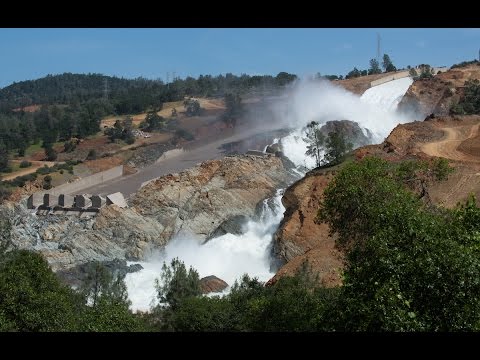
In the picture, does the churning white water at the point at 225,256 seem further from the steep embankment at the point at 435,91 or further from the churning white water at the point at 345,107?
the steep embankment at the point at 435,91

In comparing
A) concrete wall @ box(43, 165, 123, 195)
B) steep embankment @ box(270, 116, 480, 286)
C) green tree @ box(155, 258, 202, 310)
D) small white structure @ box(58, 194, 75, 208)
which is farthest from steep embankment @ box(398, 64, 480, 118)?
green tree @ box(155, 258, 202, 310)

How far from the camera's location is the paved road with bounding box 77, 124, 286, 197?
131 ft

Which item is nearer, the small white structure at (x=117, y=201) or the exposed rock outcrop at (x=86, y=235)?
the exposed rock outcrop at (x=86, y=235)

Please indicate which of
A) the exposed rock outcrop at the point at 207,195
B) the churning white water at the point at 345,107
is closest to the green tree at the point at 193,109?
the churning white water at the point at 345,107

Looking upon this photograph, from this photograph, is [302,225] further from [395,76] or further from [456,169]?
[395,76]

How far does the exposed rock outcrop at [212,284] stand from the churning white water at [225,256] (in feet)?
3.75

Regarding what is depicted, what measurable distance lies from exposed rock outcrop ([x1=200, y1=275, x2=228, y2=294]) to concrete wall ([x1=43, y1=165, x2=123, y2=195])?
618 inches

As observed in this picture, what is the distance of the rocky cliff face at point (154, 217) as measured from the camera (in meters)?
28.5

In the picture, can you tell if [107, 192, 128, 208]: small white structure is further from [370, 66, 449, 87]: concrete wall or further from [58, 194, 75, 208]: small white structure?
[370, 66, 449, 87]: concrete wall

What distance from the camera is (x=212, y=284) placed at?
23828mm

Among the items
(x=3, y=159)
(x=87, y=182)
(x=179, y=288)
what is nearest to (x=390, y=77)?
(x=87, y=182)

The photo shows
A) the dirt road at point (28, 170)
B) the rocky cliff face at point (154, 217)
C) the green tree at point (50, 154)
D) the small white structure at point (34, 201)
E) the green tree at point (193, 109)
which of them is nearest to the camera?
the rocky cliff face at point (154, 217)

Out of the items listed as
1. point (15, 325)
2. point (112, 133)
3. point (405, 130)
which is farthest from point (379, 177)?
point (112, 133)

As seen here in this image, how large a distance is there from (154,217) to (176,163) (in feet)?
48.3
